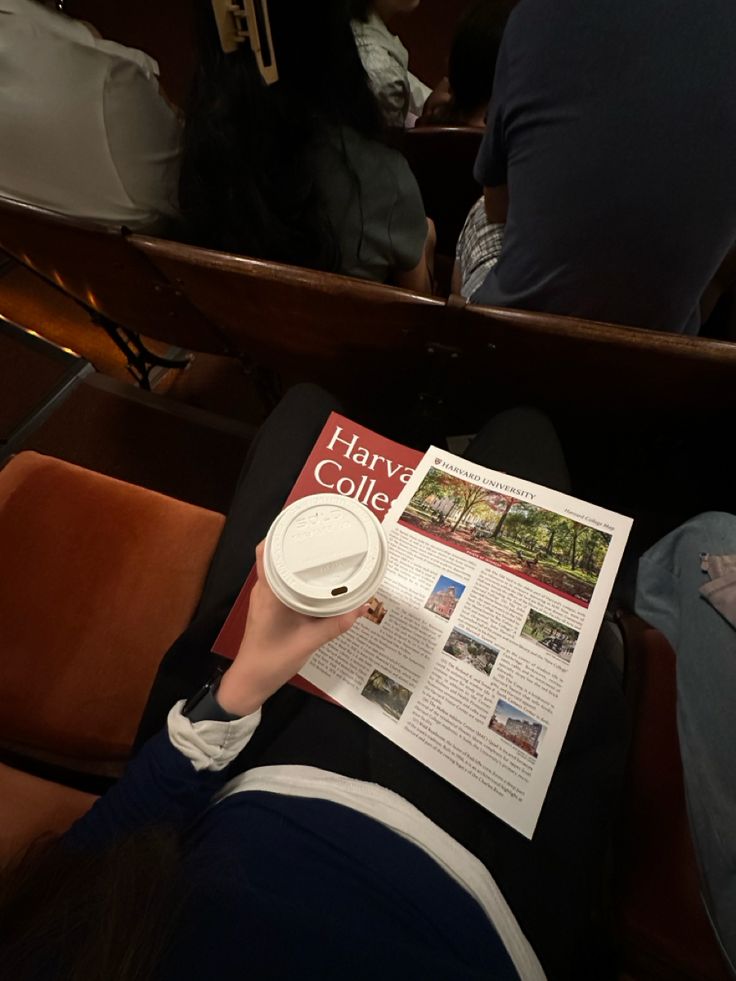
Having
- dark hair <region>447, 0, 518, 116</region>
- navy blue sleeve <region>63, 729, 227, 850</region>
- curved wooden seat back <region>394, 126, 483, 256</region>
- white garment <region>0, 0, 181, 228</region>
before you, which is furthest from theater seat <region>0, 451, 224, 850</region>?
dark hair <region>447, 0, 518, 116</region>

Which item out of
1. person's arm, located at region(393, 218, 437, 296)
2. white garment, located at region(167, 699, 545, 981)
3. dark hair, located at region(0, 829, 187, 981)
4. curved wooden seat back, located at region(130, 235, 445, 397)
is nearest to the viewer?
dark hair, located at region(0, 829, 187, 981)

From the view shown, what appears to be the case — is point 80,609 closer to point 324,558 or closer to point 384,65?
point 324,558

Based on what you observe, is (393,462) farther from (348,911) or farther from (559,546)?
(348,911)

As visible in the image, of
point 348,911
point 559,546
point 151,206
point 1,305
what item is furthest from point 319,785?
point 1,305

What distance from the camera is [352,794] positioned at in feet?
1.35

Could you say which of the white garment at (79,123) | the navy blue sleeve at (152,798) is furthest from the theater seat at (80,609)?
the white garment at (79,123)

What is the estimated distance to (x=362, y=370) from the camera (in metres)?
0.83

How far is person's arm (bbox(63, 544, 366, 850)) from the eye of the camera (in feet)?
1.27

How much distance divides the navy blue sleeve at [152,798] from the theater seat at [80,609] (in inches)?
4.3

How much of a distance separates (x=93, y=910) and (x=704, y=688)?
1.94ft

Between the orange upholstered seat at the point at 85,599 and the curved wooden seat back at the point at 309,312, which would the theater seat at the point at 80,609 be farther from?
the curved wooden seat back at the point at 309,312

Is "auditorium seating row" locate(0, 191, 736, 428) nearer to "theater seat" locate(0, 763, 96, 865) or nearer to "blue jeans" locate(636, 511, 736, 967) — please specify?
"blue jeans" locate(636, 511, 736, 967)

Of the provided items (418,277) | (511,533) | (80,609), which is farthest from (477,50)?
(80,609)

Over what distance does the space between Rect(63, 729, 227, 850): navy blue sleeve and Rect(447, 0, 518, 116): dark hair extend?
1407mm
